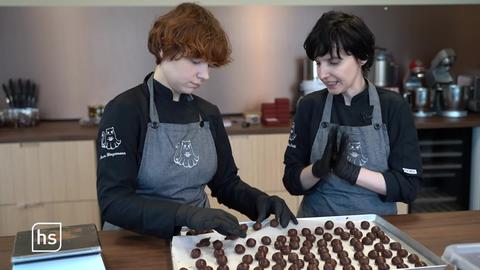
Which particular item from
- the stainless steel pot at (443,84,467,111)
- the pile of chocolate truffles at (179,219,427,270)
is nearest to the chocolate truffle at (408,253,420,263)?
the pile of chocolate truffles at (179,219,427,270)

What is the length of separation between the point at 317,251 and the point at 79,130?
1928 millimetres

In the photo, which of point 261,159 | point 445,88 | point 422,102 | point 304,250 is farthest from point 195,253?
point 445,88

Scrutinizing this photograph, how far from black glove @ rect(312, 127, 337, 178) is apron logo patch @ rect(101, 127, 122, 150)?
0.59 meters

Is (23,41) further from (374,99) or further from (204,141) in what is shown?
(374,99)

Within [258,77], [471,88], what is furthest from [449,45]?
[258,77]

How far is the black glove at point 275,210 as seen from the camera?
141 cm

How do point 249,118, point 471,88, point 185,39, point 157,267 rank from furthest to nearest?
point 471,88, point 249,118, point 185,39, point 157,267

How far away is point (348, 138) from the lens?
1692 mm

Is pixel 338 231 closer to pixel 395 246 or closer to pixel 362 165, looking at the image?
pixel 395 246

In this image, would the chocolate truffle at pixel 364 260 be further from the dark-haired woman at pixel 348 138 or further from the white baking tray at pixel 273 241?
the dark-haired woman at pixel 348 138

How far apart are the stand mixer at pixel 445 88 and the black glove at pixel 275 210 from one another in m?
2.10

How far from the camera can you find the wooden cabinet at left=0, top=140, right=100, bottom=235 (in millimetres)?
2723

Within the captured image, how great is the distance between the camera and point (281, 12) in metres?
3.40

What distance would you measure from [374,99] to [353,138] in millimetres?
143
